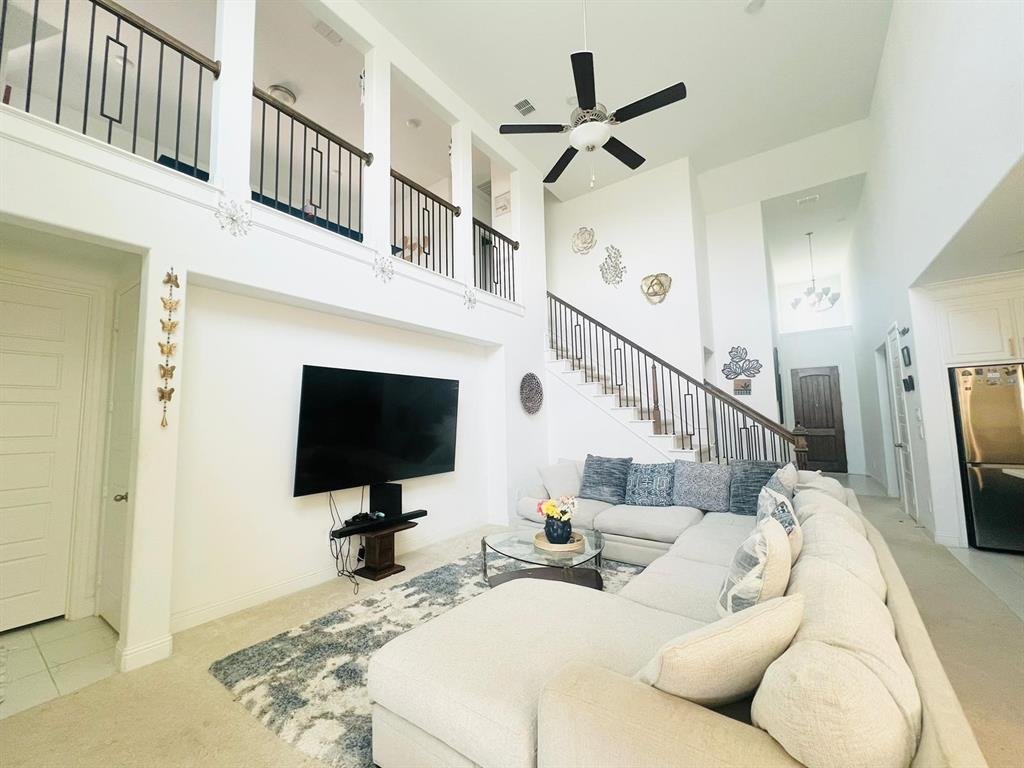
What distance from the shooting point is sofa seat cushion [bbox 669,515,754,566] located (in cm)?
272

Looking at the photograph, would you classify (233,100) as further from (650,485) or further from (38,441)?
(650,485)

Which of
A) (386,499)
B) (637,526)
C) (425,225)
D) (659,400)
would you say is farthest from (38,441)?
(659,400)

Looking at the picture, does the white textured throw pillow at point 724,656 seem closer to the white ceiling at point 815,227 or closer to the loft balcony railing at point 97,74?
the loft balcony railing at point 97,74

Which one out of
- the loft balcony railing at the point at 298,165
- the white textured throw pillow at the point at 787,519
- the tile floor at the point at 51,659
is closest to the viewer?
the white textured throw pillow at the point at 787,519

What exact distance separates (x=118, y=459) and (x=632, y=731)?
343 cm

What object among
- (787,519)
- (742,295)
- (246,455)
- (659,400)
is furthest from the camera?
(742,295)

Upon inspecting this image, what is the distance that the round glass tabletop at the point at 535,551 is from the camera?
284 cm

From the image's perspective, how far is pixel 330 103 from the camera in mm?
5188

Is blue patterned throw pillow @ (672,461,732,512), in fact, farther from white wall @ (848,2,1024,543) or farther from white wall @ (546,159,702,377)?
white wall @ (546,159,702,377)

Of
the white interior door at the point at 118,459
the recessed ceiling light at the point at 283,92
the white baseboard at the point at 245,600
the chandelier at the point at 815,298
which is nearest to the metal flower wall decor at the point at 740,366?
the chandelier at the point at 815,298

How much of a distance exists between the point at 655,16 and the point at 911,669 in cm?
527

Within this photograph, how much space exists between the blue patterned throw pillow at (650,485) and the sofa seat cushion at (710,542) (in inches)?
24.5

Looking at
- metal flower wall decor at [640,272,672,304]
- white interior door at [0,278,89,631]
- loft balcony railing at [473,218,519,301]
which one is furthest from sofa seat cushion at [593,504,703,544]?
white interior door at [0,278,89,631]

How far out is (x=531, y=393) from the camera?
578cm
